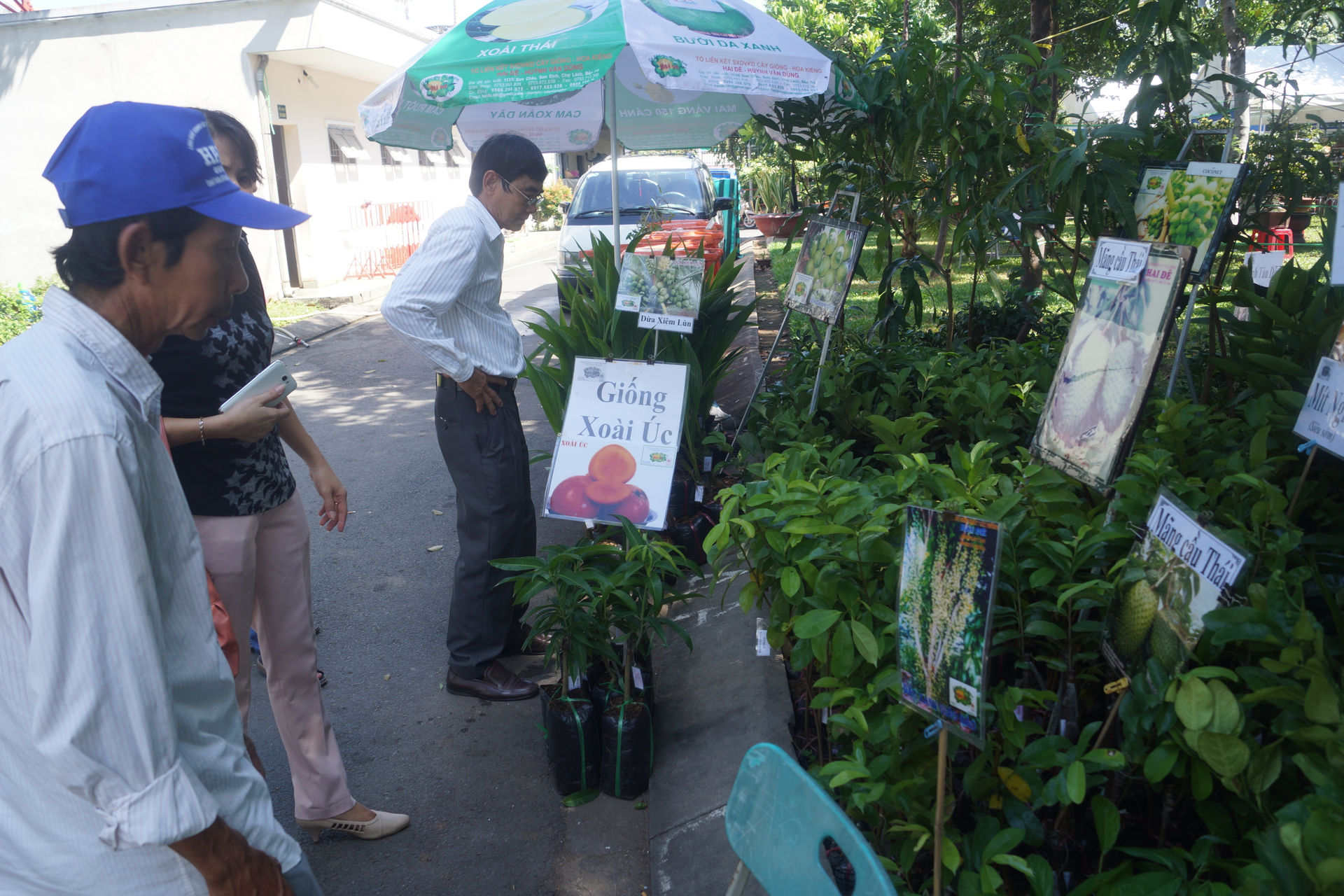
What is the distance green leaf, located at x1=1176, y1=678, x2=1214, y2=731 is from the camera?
49.3 inches

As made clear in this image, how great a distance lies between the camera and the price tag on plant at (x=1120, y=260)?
2.01 meters

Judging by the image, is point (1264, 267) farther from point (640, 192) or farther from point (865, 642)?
point (640, 192)

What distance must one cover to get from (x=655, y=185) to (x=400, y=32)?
736 cm

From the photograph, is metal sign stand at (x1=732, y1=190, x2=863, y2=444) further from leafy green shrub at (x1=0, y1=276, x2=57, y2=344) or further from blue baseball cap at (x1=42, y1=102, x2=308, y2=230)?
leafy green shrub at (x1=0, y1=276, x2=57, y2=344)

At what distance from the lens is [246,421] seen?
6.77ft

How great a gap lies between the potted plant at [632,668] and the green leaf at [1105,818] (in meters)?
Answer: 1.42

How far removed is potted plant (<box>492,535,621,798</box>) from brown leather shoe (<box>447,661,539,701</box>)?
0.49m

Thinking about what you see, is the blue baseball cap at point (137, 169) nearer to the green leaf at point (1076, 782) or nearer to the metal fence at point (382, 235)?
the green leaf at point (1076, 782)

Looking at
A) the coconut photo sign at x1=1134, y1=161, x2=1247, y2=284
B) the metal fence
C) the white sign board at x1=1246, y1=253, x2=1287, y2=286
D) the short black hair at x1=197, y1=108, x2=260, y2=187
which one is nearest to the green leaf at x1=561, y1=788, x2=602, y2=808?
the short black hair at x1=197, y1=108, x2=260, y2=187

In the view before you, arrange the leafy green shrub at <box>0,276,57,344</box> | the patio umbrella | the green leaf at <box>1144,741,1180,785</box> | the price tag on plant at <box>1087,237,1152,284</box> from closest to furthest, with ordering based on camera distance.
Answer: the green leaf at <box>1144,741,1180,785</box> → the price tag on plant at <box>1087,237,1152,284</box> → the patio umbrella → the leafy green shrub at <box>0,276,57,344</box>

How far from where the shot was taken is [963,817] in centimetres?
182

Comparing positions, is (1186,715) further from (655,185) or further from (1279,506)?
(655,185)

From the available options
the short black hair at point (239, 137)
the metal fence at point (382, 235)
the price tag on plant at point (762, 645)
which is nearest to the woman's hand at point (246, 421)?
the short black hair at point (239, 137)

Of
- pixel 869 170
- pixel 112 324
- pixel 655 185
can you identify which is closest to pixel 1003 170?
pixel 869 170
